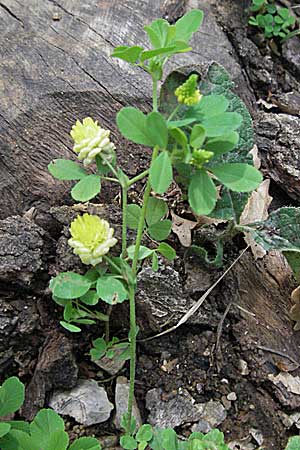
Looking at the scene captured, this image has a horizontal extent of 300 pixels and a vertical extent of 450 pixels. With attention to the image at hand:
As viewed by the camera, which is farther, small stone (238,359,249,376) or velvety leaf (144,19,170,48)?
small stone (238,359,249,376)

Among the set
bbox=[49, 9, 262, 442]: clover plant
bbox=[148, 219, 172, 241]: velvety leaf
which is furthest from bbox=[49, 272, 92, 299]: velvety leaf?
bbox=[148, 219, 172, 241]: velvety leaf

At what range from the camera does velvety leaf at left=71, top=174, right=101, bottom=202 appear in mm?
1364

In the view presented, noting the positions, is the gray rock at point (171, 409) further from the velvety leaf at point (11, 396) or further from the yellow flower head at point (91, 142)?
the yellow flower head at point (91, 142)

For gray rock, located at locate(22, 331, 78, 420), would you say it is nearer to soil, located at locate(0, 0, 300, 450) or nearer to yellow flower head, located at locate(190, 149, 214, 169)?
soil, located at locate(0, 0, 300, 450)

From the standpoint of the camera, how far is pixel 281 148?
6.12 feet

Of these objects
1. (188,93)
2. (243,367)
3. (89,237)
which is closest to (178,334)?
(243,367)

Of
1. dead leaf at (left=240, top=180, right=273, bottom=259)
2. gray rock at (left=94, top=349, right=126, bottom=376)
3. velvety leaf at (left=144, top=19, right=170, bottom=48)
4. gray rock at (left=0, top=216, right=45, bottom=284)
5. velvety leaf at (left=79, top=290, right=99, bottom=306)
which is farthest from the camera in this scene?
dead leaf at (left=240, top=180, right=273, bottom=259)

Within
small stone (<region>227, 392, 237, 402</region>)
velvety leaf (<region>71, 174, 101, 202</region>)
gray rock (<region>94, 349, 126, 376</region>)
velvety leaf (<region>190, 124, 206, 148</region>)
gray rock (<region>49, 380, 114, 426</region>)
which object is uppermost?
velvety leaf (<region>190, 124, 206, 148</region>)

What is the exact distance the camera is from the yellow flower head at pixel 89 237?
132 cm

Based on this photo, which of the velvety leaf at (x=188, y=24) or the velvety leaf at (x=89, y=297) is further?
the velvety leaf at (x=89, y=297)

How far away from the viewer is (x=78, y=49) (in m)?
1.87

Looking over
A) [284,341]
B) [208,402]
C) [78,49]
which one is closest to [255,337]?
[284,341]

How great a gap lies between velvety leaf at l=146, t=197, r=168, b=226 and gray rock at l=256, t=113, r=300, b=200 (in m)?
0.53

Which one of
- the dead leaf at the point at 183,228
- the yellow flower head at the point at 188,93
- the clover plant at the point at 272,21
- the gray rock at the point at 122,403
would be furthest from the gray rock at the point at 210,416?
the clover plant at the point at 272,21
